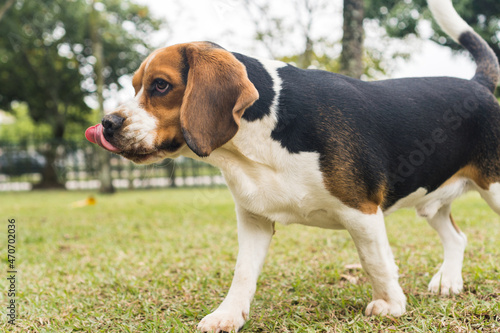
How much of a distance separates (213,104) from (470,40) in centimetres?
250

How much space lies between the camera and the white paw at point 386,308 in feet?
8.89

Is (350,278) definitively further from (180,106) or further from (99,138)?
(99,138)

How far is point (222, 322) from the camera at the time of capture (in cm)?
260

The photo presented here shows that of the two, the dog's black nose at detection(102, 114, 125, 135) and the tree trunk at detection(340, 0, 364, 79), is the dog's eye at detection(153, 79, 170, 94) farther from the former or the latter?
the tree trunk at detection(340, 0, 364, 79)

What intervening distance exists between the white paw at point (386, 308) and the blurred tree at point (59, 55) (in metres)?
18.5

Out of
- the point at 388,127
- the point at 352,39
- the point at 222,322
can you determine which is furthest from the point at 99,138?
the point at 352,39

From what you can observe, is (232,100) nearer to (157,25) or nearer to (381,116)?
(381,116)

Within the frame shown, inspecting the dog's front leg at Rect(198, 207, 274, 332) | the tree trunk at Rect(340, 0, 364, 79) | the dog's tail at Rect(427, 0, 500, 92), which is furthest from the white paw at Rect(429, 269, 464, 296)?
the tree trunk at Rect(340, 0, 364, 79)

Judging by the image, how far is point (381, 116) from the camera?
9.43 feet

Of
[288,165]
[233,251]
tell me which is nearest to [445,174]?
[288,165]

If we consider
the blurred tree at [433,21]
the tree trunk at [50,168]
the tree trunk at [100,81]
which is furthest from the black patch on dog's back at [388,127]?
the tree trunk at [50,168]

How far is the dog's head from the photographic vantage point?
2.35m

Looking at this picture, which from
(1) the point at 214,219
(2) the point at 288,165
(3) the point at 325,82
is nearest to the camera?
(2) the point at 288,165

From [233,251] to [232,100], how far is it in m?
2.96
